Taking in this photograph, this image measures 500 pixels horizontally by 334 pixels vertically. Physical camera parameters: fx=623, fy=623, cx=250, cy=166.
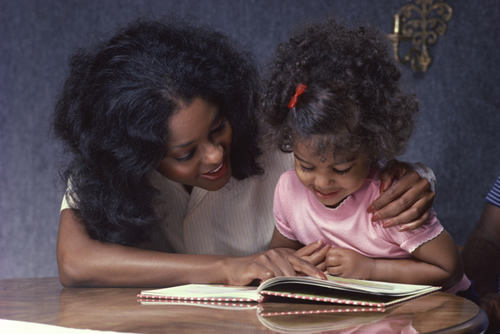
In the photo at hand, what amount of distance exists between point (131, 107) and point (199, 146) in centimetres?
19

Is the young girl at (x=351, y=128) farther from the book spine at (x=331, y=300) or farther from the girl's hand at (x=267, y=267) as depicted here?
the book spine at (x=331, y=300)

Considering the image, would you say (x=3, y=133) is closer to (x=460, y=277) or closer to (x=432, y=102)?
(x=432, y=102)

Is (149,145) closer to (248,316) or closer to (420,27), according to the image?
(248,316)

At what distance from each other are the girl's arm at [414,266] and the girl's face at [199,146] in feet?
1.21

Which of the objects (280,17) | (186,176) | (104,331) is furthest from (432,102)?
(104,331)

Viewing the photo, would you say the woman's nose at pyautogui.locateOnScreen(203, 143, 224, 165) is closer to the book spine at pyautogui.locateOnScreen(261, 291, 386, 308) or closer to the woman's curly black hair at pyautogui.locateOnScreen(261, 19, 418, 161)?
the woman's curly black hair at pyautogui.locateOnScreen(261, 19, 418, 161)

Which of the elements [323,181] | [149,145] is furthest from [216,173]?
[323,181]

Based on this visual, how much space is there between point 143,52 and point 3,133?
194 cm

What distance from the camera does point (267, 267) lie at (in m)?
1.29

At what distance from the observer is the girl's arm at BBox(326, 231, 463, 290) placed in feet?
4.62

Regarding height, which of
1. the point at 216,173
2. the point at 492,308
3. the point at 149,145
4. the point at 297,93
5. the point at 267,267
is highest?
the point at 297,93

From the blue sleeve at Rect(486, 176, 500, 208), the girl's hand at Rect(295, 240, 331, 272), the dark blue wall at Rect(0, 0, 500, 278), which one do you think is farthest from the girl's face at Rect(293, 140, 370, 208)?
the dark blue wall at Rect(0, 0, 500, 278)

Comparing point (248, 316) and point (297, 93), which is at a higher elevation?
point (297, 93)

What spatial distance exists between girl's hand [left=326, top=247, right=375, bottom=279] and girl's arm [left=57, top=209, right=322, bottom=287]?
0.06 meters
